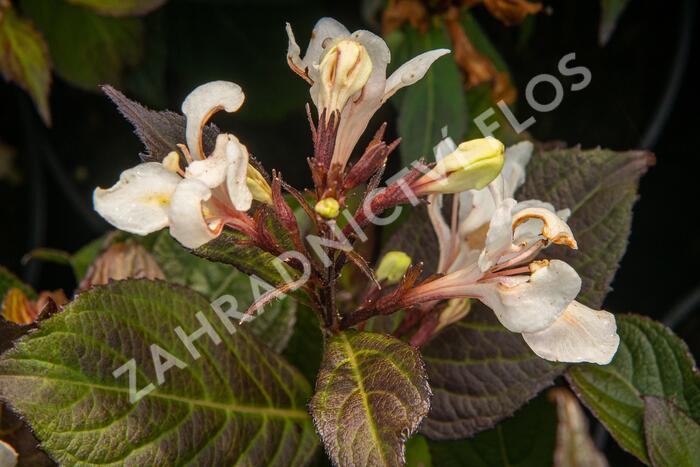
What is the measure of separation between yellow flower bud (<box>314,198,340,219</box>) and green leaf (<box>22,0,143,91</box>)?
0.61 meters

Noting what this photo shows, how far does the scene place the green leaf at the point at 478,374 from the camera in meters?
0.51

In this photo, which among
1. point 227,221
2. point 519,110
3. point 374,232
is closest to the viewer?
point 227,221

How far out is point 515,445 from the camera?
60 cm

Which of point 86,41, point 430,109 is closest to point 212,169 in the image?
point 430,109

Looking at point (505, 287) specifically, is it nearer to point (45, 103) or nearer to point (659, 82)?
point (45, 103)

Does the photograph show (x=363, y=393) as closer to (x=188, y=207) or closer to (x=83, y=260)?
(x=188, y=207)

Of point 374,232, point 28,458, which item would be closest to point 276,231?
point 28,458

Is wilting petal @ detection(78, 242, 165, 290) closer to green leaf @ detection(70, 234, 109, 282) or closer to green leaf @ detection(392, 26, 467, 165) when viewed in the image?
green leaf @ detection(70, 234, 109, 282)

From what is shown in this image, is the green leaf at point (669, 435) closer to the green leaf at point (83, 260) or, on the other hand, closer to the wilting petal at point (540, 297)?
the wilting petal at point (540, 297)

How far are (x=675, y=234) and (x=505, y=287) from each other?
0.83 meters

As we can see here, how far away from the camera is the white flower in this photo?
370 mm

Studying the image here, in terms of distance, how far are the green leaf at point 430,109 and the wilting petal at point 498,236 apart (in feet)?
1.22

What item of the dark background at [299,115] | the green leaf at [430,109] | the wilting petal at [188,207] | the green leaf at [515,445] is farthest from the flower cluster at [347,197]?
the dark background at [299,115]

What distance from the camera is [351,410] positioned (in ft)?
1.28
